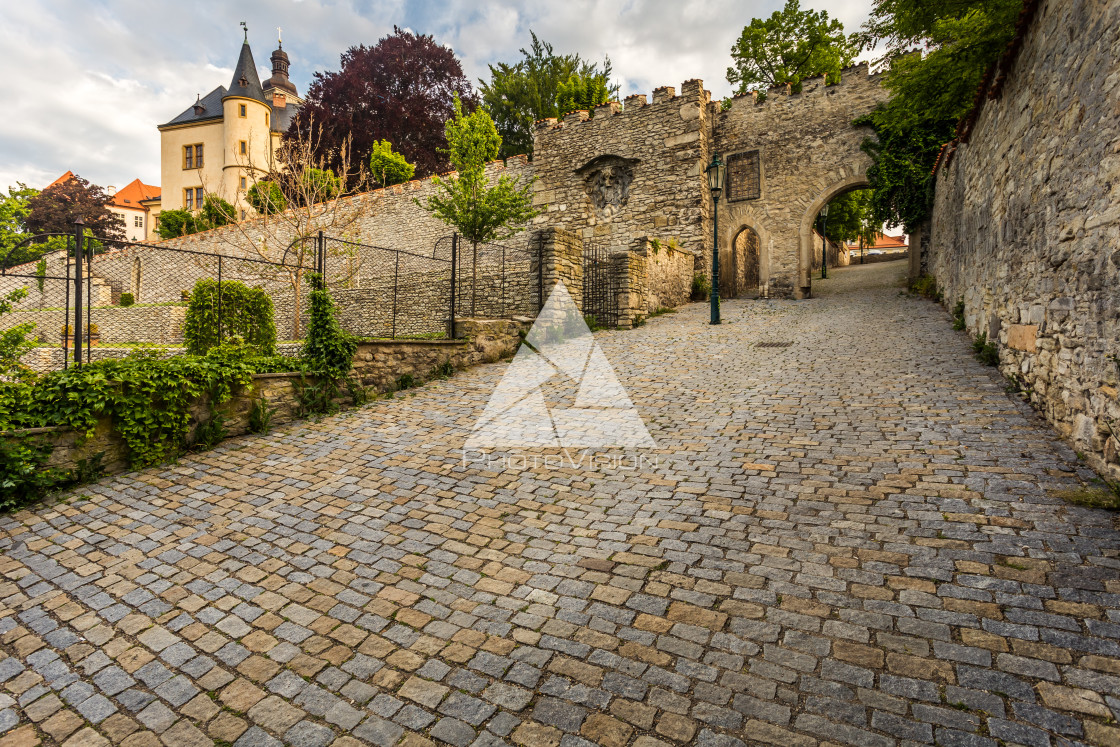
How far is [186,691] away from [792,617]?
2.97 meters

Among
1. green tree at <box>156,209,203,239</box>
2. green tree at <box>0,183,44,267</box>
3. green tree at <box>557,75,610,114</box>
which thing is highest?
green tree at <box>557,75,610,114</box>

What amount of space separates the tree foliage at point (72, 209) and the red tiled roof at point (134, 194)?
12035 mm

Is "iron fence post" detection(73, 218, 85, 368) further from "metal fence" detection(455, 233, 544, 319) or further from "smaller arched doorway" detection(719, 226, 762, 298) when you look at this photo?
"smaller arched doorway" detection(719, 226, 762, 298)

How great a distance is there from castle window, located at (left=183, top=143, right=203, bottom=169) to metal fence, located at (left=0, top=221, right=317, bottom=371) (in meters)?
11.8

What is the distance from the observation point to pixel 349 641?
2.83 m

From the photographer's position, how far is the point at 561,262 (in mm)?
12500

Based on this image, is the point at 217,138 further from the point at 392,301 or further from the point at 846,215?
the point at 846,215

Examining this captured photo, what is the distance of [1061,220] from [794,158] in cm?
1405

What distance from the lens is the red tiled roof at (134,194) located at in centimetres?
4962

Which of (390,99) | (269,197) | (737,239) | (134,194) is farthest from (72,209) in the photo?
(737,239)

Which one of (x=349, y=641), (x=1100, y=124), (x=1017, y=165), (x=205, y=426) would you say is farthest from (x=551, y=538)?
(x=1017, y=165)

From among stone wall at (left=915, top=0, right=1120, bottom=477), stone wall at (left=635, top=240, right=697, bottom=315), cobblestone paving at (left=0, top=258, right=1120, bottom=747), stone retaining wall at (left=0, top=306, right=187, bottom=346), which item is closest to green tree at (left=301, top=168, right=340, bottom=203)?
stone retaining wall at (left=0, top=306, right=187, bottom=346)

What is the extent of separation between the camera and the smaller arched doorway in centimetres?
1836

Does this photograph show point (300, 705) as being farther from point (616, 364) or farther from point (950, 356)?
point (950, 356)
